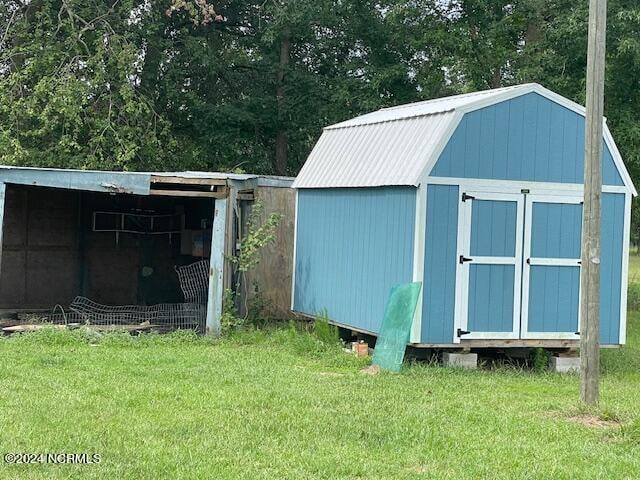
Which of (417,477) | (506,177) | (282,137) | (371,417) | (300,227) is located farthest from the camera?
(282,137)

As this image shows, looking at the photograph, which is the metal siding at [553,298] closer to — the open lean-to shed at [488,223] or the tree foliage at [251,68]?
the open lean-to shed at [488,223]

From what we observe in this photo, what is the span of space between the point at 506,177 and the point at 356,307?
233cm

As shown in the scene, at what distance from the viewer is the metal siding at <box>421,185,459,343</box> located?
951cm

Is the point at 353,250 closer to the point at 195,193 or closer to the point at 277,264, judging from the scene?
the point at 195,193

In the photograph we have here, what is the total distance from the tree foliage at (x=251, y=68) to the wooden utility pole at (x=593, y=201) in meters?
8.82

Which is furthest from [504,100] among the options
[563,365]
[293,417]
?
[293,417]

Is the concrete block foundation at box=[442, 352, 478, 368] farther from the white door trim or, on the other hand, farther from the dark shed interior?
the dark shed interior

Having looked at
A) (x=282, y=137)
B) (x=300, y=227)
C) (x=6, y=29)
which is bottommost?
(x=300, y=227)

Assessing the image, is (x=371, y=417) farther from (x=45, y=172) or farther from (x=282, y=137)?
(x=282, y=137)

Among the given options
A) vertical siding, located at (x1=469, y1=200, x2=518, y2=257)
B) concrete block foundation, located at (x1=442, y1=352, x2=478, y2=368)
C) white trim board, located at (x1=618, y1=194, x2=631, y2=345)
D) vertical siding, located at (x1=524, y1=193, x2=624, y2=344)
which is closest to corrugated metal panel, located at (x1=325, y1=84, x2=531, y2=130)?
vertical siding, located at (x1=469, y1=200, x2=518, y2=257)

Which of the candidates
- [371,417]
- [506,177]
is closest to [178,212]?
[506,177]

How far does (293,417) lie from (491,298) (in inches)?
144

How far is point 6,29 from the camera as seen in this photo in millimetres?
17766

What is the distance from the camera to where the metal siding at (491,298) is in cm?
972
